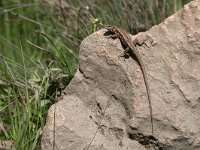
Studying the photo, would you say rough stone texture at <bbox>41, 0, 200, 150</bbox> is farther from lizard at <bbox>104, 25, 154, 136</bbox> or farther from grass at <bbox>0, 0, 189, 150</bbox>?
grass at <bbox>0, 0, 189, 150</bbox>

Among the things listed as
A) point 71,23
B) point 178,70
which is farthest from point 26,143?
point 71,23

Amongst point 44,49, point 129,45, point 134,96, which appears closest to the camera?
point 134,96

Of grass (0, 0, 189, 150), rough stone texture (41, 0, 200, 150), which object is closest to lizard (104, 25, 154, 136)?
rough stone texture (41, 0, 200, 150)

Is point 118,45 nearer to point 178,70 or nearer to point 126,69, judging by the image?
point 126,69

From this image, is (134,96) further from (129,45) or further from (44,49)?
(44,49)

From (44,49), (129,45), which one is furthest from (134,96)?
(44,49)
